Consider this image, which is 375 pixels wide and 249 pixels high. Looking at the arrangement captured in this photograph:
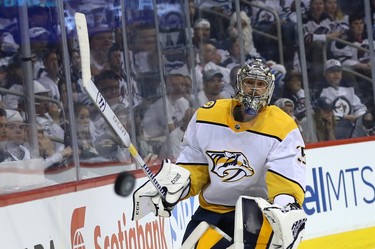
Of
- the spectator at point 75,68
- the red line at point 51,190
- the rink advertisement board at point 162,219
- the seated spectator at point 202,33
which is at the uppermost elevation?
the seated spectator at point 202,33

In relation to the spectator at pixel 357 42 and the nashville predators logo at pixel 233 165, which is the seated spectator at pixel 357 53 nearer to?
the spectator at pixel 357 42

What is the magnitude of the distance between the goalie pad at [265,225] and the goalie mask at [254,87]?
418 millimetres

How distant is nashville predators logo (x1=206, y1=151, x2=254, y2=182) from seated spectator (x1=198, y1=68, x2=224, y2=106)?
3420 mm

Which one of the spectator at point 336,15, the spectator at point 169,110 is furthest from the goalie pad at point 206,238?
the spectator at point 336,15

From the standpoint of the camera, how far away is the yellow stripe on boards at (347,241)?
8312 millimetres

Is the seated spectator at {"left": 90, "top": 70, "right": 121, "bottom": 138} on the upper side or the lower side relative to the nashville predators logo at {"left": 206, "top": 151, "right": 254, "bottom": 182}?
upper

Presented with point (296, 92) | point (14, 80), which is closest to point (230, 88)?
point (296, 92)

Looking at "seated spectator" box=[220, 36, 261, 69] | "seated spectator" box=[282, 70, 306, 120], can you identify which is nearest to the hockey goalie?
"seated spectator" box=[220, 36, 261, 69]

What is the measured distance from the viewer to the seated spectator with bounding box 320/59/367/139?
9477 mm

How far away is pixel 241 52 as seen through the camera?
347 inches

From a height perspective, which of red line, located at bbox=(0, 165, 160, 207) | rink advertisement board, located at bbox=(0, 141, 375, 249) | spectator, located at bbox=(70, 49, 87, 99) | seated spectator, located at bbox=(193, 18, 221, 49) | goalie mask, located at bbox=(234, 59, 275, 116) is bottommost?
rink advertisement board, located at bbox=(0, 141, 375, 249)

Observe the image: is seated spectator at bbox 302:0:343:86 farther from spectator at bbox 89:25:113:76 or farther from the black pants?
the black pants

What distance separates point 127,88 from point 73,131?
96 centimetres

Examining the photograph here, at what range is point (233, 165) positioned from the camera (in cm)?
492
